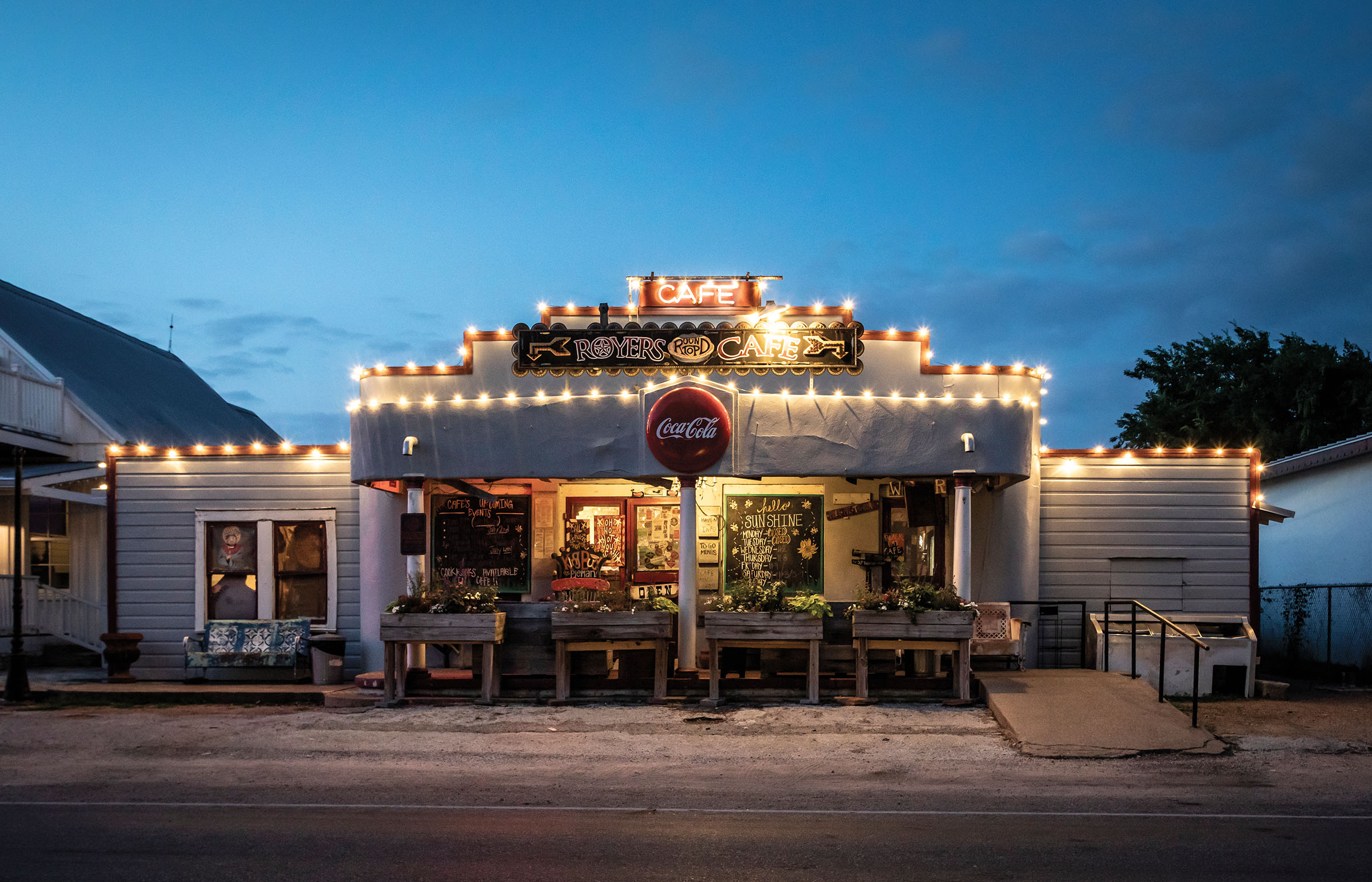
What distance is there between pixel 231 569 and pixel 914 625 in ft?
33.4

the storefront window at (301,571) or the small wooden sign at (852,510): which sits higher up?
the small wooden sign at (852,510)

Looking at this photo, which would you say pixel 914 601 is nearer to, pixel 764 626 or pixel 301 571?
pixel 764 626

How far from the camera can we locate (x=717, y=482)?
16016 millimetres

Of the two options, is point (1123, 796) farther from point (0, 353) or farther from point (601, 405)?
point (0, 353)

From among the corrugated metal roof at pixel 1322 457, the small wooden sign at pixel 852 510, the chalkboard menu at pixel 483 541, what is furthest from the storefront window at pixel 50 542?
the corrugated metal roof at pixel 1322 457

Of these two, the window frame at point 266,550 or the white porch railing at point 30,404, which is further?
the white porch railing at point 30,404

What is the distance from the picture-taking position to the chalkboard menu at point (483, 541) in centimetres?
1598

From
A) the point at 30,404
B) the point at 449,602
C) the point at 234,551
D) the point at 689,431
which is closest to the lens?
the point at 449,602

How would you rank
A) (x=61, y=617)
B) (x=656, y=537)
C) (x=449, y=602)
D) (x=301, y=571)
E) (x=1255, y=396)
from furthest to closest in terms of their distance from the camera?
(x=1255, y=396), (x=61, y=617), (x=656, y=537), (x=301, y=571), (x=449, y=602)

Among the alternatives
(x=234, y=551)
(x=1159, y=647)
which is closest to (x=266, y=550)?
(x=234, y=551)

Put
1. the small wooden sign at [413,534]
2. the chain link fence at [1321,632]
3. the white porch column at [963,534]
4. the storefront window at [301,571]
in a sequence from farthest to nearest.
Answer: the chain link fence at [1321,632], the storefront window at [301,571], the small wooden sign at [413,534], the white porch column at [963,534]

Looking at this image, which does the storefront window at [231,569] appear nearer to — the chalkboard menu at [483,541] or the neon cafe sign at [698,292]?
the chalkboard menu at [483,541]

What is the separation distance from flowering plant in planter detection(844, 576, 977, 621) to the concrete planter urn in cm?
1031

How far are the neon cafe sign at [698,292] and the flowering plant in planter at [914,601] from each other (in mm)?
4607
